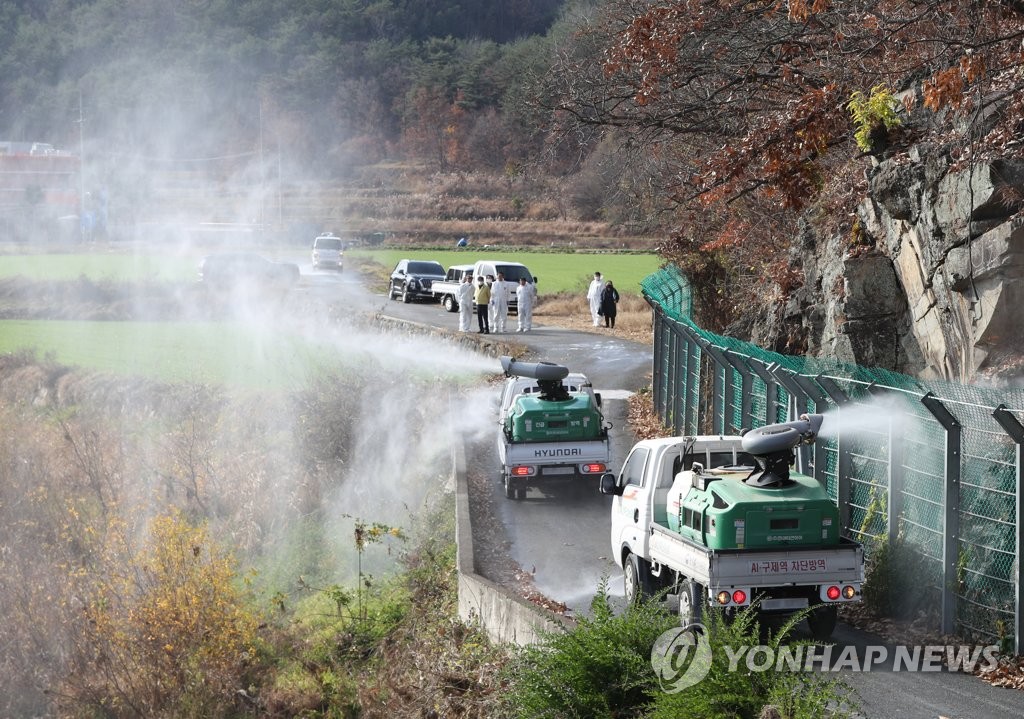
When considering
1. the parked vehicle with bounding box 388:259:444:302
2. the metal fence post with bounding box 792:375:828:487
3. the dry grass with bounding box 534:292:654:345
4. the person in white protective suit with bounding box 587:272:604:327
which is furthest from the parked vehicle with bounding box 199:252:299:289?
the metal fence post with bounding box 792:375:828:487

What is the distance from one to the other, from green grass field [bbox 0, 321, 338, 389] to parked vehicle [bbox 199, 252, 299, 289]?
4.48 meters

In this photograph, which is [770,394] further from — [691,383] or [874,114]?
[691,383]

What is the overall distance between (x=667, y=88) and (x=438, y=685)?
13.8m

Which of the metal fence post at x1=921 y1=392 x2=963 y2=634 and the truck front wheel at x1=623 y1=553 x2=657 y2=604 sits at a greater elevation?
the metal fence post at x1=921 y1=392 x2=963 y2=634

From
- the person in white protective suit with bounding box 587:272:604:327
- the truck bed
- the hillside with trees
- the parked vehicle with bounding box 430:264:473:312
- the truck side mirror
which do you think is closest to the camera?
the truck bed

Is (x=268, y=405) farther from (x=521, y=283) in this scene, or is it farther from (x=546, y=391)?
(x=546, y=391)

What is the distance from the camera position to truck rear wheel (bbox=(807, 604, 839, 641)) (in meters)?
10.7

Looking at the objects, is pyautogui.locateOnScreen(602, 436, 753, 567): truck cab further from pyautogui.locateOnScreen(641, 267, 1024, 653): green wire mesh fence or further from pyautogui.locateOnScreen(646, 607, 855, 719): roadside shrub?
pyautogui.locateOnScreen(646, 607, 855, 719): roadside shrub

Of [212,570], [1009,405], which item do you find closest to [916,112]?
[1009,405]

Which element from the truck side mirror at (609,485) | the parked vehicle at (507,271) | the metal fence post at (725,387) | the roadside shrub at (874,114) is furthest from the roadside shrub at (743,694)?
the parked vehicle at (507,271)

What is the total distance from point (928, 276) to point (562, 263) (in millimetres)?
56328

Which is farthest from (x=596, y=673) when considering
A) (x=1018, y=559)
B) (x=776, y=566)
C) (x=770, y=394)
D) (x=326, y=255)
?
(x=326, y=255)

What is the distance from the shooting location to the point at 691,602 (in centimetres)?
1059

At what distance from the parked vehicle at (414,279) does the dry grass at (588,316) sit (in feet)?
14.9
